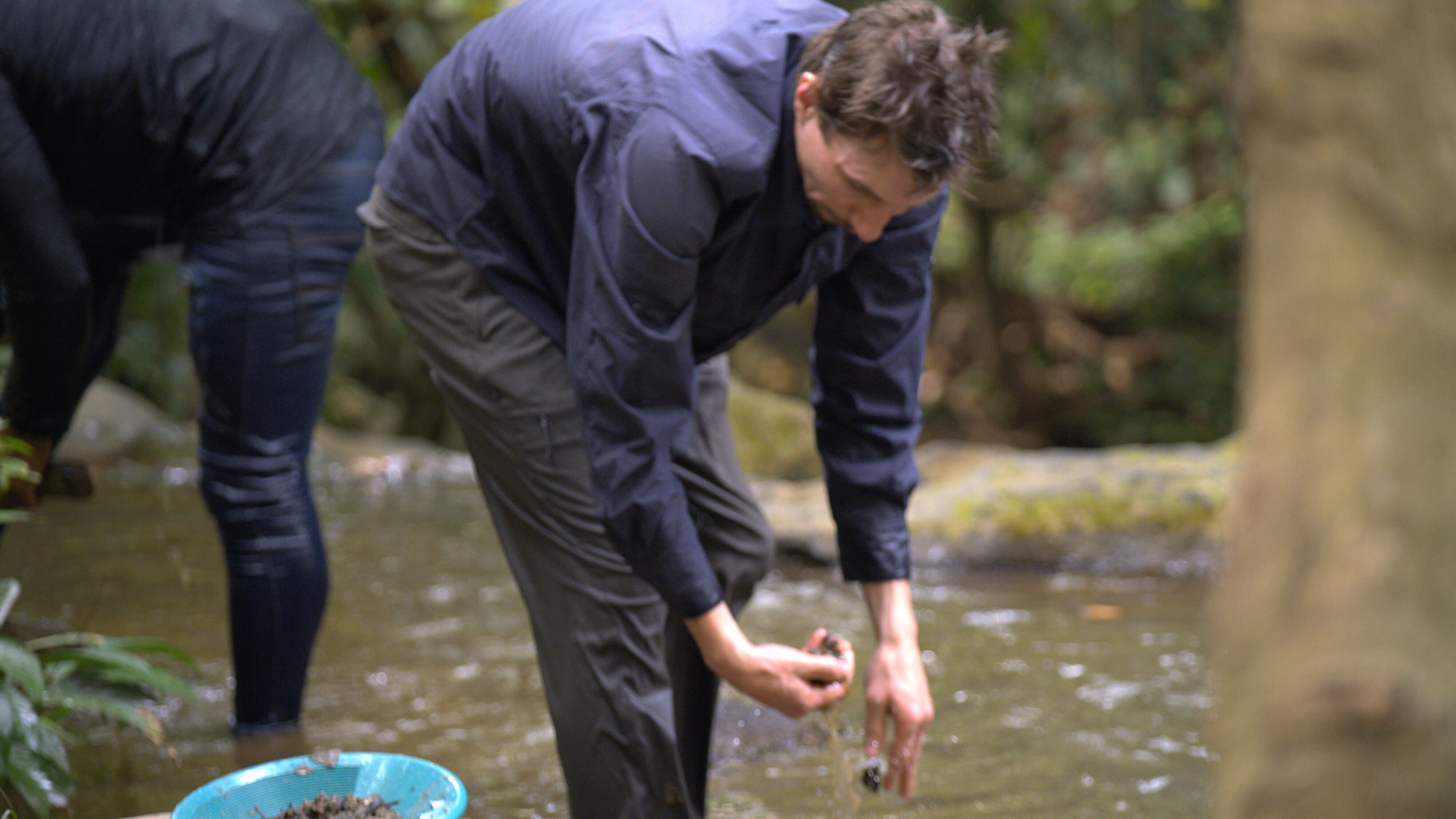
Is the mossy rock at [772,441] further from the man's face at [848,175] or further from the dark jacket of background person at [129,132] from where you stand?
the man's face at [848,175]

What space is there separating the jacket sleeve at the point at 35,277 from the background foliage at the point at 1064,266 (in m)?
4.31

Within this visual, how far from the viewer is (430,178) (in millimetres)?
2234

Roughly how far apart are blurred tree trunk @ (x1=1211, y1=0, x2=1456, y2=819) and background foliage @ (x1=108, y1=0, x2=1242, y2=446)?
633 centimetres

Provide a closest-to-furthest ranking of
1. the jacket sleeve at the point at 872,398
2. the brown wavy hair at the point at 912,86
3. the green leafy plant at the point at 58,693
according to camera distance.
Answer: the brown wavy hair at the point at 912,86
the jacket sleeve at the point at 872,398
the green leafy plant at the point at 58,693

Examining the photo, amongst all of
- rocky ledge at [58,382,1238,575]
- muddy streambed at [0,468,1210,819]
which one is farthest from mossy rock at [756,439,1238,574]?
muddy streambed at [0,468,1210,819]

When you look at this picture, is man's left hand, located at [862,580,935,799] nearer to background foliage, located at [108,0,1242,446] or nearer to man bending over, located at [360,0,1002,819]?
man bending over, located at [360,0,1002,819]

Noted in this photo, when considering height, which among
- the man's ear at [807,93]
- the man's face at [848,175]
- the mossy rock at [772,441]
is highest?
the man's ear at [807,93]

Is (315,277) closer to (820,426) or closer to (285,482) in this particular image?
(285,482)

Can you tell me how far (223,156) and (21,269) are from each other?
1.39ft

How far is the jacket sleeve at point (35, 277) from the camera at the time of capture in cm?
249

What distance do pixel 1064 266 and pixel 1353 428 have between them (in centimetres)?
854

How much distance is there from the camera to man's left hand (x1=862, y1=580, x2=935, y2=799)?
84.0 inches

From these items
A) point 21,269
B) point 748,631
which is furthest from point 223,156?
point 748,631

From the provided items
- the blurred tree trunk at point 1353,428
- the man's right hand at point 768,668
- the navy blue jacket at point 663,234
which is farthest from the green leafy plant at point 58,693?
the blurred tree trunk at point 1353,428
